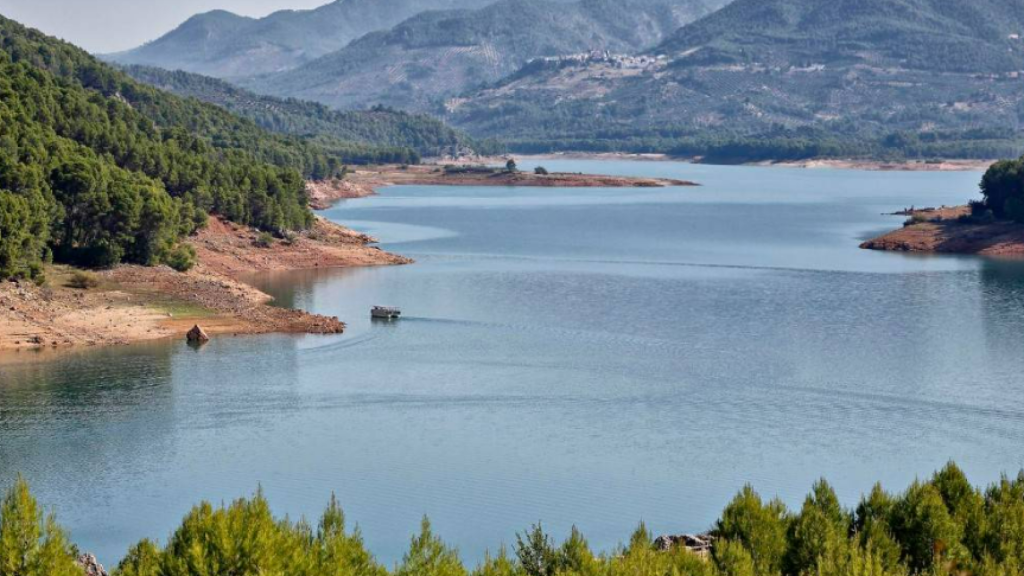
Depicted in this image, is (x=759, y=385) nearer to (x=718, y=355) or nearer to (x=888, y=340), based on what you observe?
(x=718, y=355)

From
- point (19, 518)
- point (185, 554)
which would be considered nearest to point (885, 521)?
point (185, 554)

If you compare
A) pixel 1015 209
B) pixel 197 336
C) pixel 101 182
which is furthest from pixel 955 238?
pixel 197 336

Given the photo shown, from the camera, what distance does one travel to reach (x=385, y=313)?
96.4m

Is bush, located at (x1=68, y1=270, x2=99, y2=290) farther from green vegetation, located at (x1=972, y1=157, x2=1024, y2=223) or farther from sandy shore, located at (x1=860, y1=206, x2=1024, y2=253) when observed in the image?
green vegetation, located at (x1=972, y1=157, x2=1024, y2=223)

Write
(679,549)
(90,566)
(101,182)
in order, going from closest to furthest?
(679,549) → (90,566) → (101,182)

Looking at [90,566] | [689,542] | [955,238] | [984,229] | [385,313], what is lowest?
[689,542]

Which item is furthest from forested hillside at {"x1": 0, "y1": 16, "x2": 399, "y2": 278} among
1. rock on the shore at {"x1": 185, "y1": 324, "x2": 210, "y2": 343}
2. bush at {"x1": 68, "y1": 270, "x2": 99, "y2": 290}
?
rock on the shore at {"x1": 185, "y1": 324, "x2": 210, "y2": 343}

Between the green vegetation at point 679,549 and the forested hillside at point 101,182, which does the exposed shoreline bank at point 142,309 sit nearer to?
the forested hillside at point 101,182

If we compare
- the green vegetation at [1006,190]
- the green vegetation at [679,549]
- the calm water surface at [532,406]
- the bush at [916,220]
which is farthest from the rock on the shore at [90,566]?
the bush at [916,220]

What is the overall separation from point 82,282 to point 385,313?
18.1 metres

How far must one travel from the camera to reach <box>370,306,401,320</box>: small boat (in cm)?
9644

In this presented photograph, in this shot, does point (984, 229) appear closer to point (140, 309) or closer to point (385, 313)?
point (385, 313)

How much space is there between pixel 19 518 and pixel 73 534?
1351 cm

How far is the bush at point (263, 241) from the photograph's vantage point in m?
125
